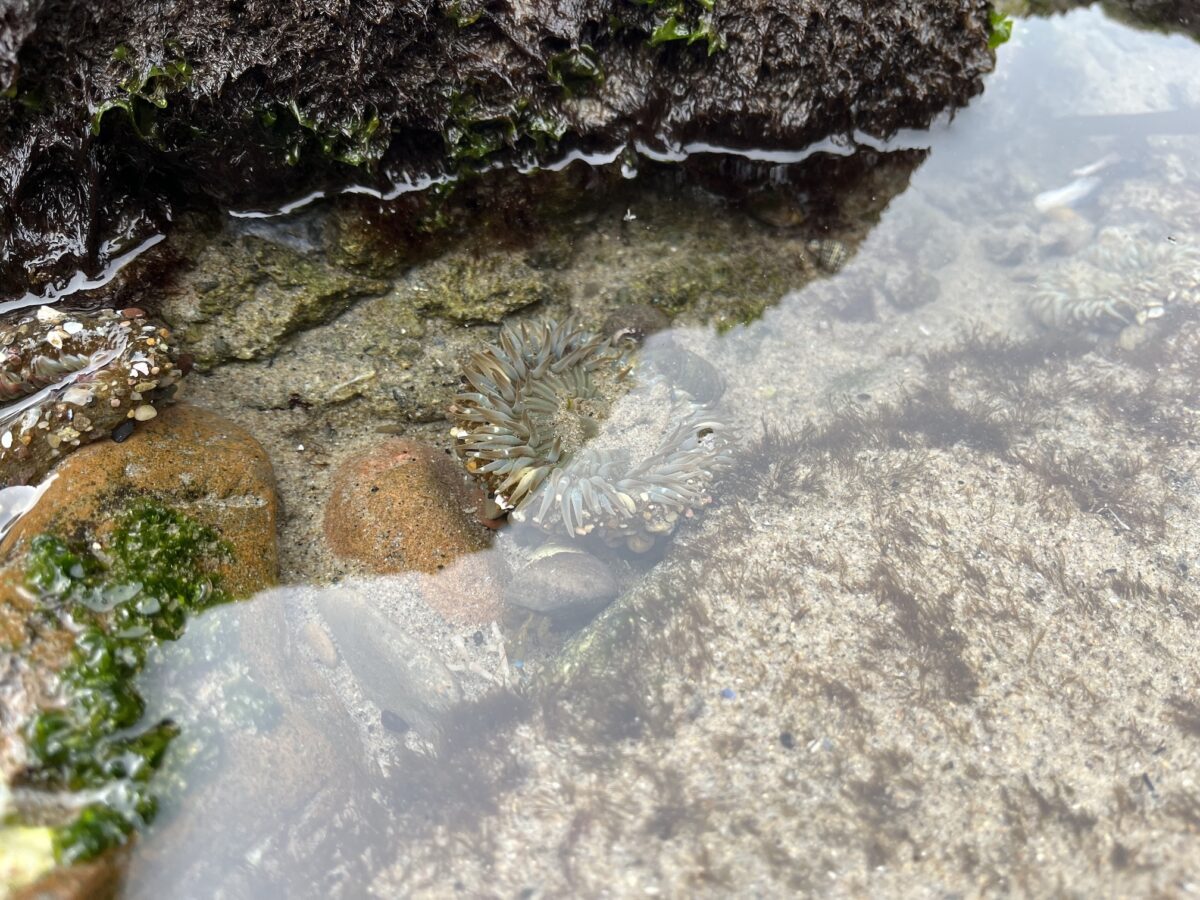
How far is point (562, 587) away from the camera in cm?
412

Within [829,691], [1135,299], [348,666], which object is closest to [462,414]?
[348,666]

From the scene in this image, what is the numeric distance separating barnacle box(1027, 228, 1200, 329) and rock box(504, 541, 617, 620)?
402 cm

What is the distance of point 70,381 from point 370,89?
7.19 ft

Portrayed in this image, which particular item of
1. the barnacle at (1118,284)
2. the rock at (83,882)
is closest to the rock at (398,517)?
the rock at (83,882)

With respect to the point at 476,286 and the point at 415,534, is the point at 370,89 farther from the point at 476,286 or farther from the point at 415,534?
the point at 415,534

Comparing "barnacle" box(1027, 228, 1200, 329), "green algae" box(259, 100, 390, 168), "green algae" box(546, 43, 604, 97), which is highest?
"green algae" box(546, 43, 604, 97)

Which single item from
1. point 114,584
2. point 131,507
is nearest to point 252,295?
point 131,507

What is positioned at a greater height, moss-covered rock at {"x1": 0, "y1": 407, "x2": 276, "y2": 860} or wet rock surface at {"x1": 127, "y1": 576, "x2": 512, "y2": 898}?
moss-covered rock at {"x1": 0, "y1": 407, "x2": 276, "y2": 860}

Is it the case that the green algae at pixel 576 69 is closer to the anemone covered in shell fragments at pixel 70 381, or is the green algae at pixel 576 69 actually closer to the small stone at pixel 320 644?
the anemone covered in shell fragments at pixel 70 381

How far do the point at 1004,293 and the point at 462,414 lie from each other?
431 centimetres

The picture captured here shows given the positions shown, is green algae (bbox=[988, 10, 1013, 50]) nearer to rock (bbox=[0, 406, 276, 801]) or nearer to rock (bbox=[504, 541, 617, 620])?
rock (bbox=[504, 541, 617, 620])

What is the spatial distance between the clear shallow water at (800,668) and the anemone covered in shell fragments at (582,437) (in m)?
0.24

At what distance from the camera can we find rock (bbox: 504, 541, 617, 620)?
412 centimetres

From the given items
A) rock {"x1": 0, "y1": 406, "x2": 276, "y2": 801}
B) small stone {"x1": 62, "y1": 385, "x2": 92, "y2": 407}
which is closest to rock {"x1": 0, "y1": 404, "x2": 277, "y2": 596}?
rock {"x1": 0, "y1": 406, "x2": 276, "y2": 801}
